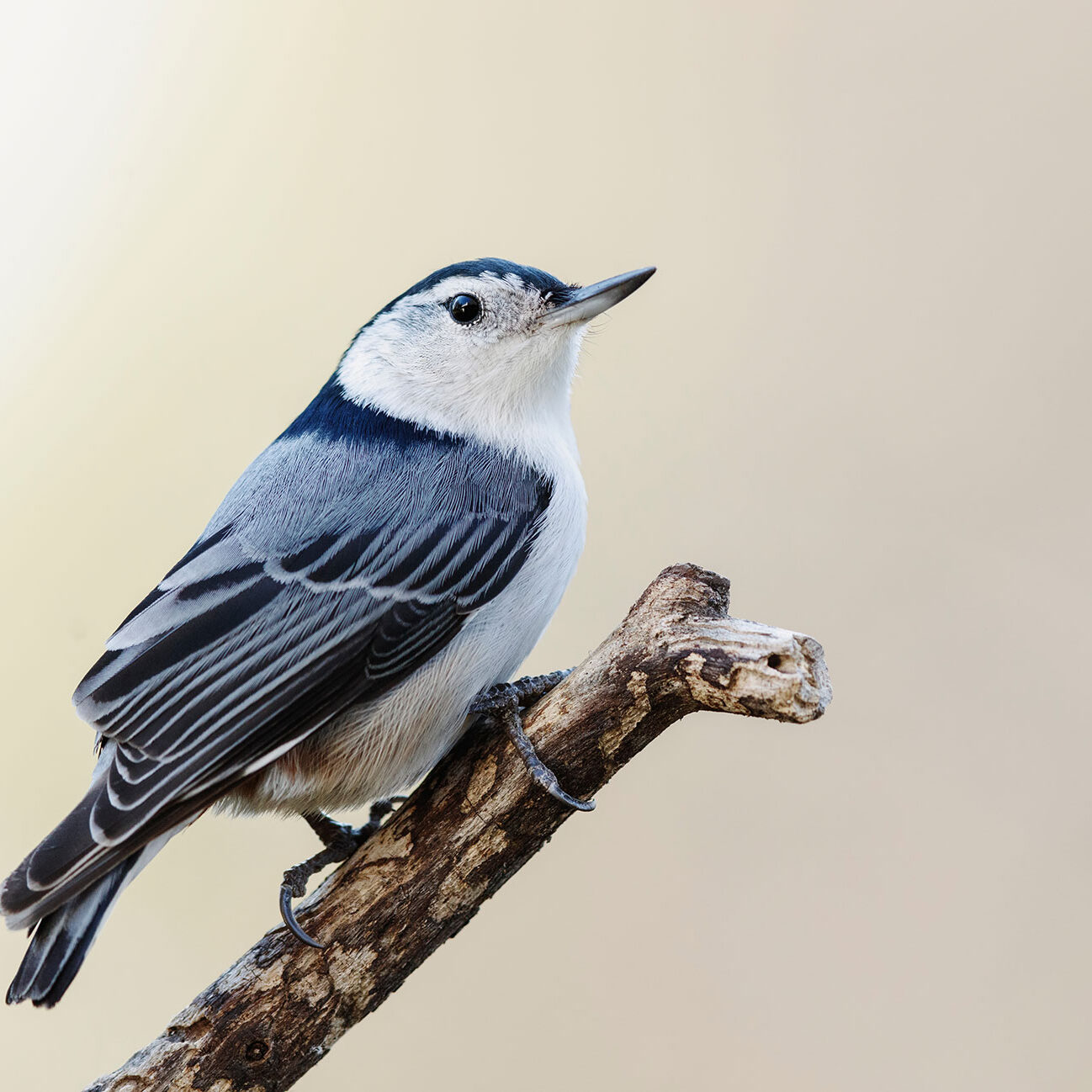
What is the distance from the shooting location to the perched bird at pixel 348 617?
165 centimetres

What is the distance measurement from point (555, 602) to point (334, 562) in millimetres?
397

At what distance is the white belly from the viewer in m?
1.79

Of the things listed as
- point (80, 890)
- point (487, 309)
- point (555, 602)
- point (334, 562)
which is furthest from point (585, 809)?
point (487, 309)

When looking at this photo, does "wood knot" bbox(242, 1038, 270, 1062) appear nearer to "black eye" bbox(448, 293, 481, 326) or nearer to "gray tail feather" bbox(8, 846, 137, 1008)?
"gray tail feather" bbox(8, 846, 137, 1008)

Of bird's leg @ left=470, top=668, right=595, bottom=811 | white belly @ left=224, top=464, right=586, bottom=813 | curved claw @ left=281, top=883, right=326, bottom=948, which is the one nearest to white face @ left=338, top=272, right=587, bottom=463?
white belly @ left=224, top=464, right=586, bottom=813

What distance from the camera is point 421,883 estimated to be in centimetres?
175

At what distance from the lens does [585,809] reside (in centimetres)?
168

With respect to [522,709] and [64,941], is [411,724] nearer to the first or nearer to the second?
[522,709]

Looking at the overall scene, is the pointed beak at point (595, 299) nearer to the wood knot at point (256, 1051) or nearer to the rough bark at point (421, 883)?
the rough bark at point (421, 883)

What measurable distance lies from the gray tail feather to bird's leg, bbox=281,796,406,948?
10.1 inches

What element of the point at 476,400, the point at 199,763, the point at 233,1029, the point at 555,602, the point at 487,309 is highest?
the point at 487,309

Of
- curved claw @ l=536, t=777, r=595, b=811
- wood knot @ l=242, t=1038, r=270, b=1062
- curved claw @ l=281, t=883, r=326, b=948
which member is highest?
curved claw @ l=536, t=777, r=595, b=811

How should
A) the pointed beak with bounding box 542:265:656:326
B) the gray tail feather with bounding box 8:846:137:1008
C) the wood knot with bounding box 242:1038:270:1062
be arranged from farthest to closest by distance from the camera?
the pointed beak with bounding box 542:265:656:326, the wood knot with bounding box 242:1038:270:1062, the gray tail feather with bounding box 8:846:137:1008

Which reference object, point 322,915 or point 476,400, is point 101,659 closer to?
point 322,915
